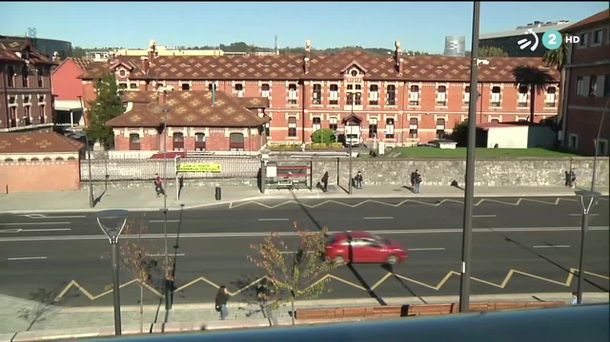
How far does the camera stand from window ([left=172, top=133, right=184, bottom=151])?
3544cm

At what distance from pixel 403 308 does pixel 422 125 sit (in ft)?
128

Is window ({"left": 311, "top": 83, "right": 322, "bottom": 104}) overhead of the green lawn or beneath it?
overhead

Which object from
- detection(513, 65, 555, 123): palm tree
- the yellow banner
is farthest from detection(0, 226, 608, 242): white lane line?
detection(513, 65, 555, 123): palm tree

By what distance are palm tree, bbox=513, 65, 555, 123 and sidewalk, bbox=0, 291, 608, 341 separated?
3573cm

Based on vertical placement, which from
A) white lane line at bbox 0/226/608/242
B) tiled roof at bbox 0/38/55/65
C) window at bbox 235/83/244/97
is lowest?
white lane line at bbox 0/226/608/242

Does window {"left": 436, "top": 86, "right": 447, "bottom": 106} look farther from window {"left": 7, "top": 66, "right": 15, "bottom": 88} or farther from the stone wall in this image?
window {"left": 7, "top": 66, "right": 15, "bottom": 88}

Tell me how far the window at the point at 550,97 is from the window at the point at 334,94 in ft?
57.3

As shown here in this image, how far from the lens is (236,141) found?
3559cm

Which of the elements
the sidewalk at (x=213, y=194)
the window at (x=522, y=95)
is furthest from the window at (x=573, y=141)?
the window at (x=522, y=95)

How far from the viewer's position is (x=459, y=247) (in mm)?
18531

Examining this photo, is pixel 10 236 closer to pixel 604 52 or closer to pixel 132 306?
pixel 132 306

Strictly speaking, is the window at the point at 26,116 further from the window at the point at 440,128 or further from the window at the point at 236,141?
the window at the point at 440,128

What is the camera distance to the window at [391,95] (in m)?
47.7

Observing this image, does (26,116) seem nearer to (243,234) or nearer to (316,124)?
(243,234)
